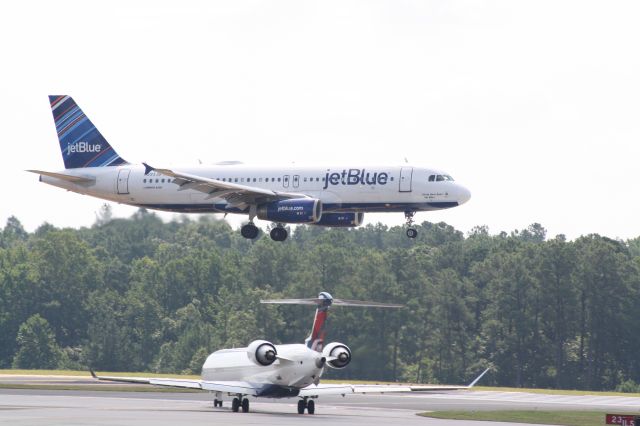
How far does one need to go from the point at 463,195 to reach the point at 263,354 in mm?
22858

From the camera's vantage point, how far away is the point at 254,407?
69625 mm

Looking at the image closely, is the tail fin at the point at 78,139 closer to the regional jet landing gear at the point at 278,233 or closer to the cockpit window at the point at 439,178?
the regional jet landing gear at the point at 278,233

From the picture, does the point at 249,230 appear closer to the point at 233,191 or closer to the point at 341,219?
the point at 233,191

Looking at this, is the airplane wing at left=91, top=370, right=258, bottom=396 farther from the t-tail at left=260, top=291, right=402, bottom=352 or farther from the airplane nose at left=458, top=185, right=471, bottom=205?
the airplane nose at left=458, top=185, right=471, bottom=205

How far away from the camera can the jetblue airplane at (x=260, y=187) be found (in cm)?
8431

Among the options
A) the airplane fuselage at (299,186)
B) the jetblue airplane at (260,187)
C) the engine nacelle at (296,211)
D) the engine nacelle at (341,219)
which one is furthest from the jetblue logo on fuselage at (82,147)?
the engine nacelle at (341,219)

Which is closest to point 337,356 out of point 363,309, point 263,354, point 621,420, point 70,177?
point 263,354

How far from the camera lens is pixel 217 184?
278ft

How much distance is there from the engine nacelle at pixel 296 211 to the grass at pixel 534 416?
65.6 feet

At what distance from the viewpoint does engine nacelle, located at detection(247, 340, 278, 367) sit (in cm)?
6569

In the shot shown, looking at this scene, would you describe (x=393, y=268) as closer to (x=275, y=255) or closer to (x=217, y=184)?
(x=275, y=255)

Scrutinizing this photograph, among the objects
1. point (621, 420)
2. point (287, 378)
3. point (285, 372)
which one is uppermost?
point (285, 372)

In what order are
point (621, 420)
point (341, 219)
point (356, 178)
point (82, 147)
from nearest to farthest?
point (621, 420)
point (356, 178)
point (341, 219)
point (82, 147)

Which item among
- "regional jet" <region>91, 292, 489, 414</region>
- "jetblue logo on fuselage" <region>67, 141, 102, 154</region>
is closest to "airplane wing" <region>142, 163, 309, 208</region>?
"jetblue logo on fuselage" <region>67, 141, 102, 154</region>
